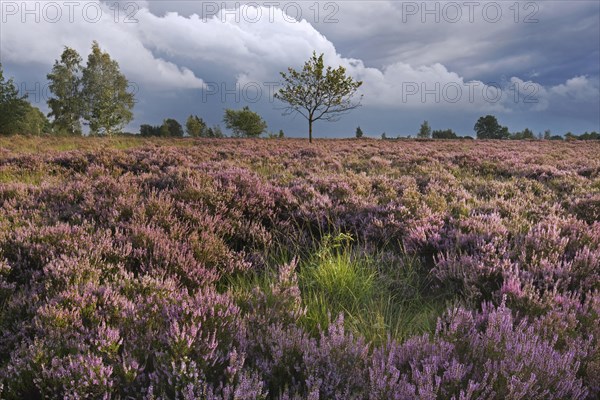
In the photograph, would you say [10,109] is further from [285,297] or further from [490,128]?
[490,128]

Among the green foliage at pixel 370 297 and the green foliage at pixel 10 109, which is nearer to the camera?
the green foliage at pixel 370 297

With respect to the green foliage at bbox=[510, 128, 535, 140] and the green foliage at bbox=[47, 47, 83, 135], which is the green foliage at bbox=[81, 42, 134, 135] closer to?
the green foliage at bbox=[47, 47, 83, 135]

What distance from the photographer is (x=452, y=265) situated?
11.0ft

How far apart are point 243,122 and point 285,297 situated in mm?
78922

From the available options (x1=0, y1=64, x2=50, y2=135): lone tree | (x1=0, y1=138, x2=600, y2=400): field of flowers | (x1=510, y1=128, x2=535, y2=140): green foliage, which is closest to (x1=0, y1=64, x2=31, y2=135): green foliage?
(x1=0, y1=64, x2=50, y2=135): lone tree

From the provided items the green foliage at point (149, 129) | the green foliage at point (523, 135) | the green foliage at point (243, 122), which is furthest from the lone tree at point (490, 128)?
the green foliage at point (149, 129)

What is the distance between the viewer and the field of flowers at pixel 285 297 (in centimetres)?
170

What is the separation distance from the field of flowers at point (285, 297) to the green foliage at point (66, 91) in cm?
5923

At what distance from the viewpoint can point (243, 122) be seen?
7856 centimetres

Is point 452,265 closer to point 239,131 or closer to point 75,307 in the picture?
point 75,307

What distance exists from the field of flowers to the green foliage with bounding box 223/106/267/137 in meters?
74.9

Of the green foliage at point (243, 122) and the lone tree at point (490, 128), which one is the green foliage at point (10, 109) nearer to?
the green foliage at point (243, 122)

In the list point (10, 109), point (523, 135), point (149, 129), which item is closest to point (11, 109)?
point (10, 109)

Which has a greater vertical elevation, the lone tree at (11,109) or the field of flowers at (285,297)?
the lone tree at (11,109)
